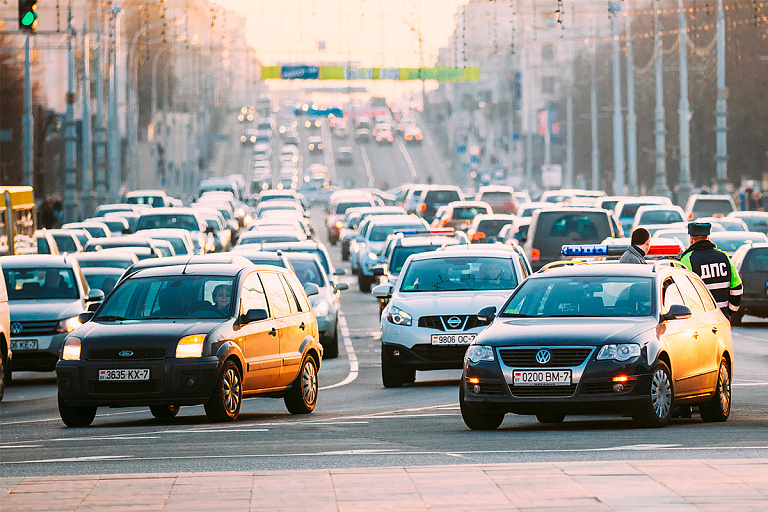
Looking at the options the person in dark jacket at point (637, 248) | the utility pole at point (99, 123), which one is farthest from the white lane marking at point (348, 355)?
the utility pole at point (99, 123)

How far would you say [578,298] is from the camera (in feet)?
45.4

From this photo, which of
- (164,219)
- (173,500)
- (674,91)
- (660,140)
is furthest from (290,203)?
(173,500)

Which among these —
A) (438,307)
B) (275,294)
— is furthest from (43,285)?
(275,294)

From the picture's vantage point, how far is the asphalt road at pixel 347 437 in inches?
432

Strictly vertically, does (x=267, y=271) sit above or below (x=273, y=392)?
above

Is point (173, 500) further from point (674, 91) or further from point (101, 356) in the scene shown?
point (674, 91)

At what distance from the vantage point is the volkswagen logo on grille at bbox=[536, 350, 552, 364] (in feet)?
42.1

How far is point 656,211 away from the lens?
4369cm

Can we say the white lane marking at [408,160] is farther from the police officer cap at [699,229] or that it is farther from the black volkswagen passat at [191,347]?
the black volkswagen passat at [191,347]

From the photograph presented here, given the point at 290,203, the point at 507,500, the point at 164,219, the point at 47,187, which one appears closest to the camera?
the point at 507,500

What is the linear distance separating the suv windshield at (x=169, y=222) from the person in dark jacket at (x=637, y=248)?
2599 cm

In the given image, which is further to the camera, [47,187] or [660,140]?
[47,187]

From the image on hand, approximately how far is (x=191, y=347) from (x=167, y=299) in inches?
37.4

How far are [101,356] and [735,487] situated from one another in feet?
22.4
